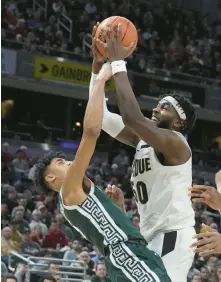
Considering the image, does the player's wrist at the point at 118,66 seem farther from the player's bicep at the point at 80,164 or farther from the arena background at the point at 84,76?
the arena background at the point at 84,76

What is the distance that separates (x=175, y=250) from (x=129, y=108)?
3.32 feet

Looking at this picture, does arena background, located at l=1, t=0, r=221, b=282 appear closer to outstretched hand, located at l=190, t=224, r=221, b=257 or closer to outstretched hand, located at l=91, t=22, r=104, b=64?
outstretched hand, located at l=91, t=22, r=104, b=64

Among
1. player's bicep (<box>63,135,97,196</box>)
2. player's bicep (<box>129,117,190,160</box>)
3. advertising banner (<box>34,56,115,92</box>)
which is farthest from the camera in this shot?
advertising banner (<box>34,56,115,92</box>)

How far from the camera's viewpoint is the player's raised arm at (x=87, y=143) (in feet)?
15.3

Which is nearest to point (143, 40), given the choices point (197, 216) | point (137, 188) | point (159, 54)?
point (159, 54)

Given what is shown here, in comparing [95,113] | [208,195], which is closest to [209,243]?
[208,195]

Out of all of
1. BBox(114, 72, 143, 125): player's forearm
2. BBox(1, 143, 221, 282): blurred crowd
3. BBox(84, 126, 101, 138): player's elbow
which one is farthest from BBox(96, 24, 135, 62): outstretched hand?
BBox(1, 143, 221, 282): blurred crowd

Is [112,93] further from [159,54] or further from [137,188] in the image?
[137,188]

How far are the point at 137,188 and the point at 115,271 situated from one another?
2.60ft

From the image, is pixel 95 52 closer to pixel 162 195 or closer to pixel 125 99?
pixel 125 99

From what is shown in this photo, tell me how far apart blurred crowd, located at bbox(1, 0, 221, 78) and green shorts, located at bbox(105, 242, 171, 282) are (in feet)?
52.6

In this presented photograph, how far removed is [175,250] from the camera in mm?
5246

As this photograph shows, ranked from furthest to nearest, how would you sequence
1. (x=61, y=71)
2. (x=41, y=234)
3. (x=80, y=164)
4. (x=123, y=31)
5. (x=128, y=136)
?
(x=61, y=71), (x=41, y=234), (x=128, y=136), (x=123, y=31), (x=80, y=164)

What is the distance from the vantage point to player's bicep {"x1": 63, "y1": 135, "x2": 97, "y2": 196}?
15.3ft
